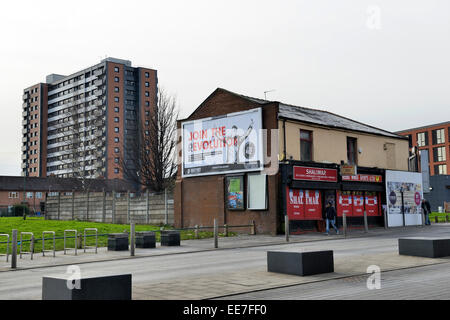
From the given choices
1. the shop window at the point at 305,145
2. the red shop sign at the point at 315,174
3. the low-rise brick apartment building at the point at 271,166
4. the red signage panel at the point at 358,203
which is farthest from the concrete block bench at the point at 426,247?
the red signage panel at the point at 358,203

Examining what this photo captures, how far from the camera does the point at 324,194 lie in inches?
1187

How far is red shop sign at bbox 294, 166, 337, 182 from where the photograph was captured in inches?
1108

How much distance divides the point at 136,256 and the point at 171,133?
31.8 m

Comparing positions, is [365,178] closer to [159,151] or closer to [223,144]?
[223,144]

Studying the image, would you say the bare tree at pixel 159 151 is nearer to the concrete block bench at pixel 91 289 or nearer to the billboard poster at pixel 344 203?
the billboard poster at pixel 344 203

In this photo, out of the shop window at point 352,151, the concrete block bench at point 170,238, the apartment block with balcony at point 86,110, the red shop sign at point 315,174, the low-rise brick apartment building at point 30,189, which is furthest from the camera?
the apartment block with balcony at point 86,110

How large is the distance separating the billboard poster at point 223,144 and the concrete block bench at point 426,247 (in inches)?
580

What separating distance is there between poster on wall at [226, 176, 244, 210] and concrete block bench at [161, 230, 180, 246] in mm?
8240

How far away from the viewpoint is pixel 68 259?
1705cm

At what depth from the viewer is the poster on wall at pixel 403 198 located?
113 ft

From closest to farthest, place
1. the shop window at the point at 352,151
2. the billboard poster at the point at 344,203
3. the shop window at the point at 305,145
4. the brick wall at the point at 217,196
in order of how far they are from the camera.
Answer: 1. the brick wall at the point at 217,196
2. the shop window at the point at 305,145
3. the billboard poster at the point at 344,203
4. the shop window at the point at 352,151

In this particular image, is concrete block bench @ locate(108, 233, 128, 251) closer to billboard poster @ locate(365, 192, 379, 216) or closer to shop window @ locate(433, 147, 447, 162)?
billboard poster @ locate(365, 192, 379, 216)

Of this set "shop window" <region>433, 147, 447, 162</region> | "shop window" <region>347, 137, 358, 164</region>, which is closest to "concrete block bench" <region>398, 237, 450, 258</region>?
"shop window" <region>347, 137, 358, 164</region>
